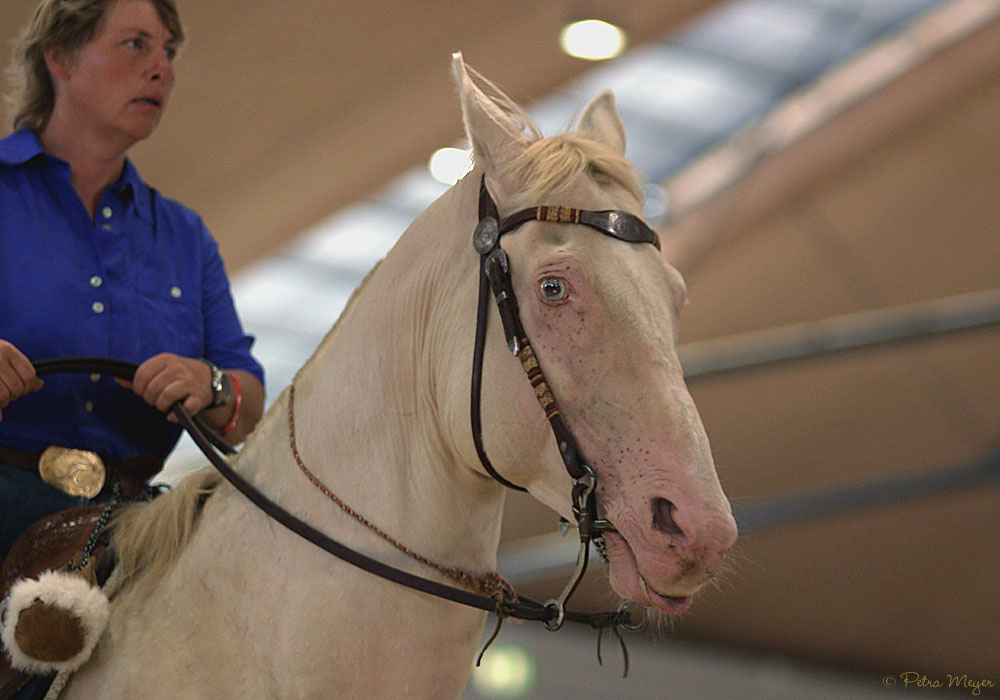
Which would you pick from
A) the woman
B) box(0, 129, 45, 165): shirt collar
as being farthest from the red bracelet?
box(0, 129, 45, 165): shirt collar

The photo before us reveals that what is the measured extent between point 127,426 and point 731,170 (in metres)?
8.75

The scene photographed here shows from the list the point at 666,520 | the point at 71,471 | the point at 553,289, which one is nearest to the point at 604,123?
the point at 553,289

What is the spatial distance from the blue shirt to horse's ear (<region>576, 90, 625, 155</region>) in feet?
3.15

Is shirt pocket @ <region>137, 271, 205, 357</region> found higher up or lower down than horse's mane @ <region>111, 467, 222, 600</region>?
higher up

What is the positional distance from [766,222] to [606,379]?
376 inches

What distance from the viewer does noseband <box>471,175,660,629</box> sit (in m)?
1.51

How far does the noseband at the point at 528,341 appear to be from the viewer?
59.4 inches

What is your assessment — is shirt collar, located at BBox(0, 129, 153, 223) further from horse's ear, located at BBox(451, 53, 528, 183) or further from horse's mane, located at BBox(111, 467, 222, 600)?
horse's ear, located at BBox(451, 53, 528, 183)

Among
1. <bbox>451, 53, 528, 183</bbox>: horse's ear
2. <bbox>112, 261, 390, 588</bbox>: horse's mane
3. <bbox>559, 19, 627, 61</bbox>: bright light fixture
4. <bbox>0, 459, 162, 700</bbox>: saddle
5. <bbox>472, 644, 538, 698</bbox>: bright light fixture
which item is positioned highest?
<bbox>559, 19, 627, 61</bbox>: bright light fixture

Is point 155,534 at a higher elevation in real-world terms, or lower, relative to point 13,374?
lower

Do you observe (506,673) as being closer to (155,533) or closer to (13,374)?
(155,533)

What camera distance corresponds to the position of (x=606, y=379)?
153cm

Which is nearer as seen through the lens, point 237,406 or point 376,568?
point 376,568

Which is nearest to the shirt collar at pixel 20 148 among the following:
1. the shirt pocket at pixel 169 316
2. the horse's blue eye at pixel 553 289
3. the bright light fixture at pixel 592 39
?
the shirt pocket at pixel 169 316
